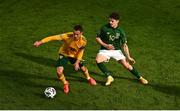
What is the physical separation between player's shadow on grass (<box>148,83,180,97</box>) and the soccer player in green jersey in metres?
0.36

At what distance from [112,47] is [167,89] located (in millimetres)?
2034

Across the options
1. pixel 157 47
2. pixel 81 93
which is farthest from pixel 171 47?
pixel 81 93

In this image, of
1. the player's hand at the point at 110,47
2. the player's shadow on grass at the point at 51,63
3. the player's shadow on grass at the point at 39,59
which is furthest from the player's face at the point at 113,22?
the player's shadow on grass at the point at 39,59

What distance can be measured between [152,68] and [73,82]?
9.16ft

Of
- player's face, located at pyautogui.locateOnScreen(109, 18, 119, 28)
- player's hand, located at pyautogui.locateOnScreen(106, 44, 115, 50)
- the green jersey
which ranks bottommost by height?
player's hand, located at pyautogui.locateOnScreen(106, 44, 115, 50)

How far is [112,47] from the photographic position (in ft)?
42.8

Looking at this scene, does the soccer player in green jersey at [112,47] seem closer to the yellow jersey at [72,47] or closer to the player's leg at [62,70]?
the yellow jersey at [72,47]

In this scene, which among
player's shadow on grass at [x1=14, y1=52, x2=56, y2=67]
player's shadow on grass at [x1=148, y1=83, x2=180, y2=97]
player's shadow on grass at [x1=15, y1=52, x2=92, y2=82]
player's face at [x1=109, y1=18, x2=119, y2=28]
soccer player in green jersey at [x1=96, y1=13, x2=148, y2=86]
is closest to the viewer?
player's shadow on grass at [x1=148, y1=83, x2=180, y2=97]

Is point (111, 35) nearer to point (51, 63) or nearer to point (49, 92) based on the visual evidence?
point (49, 92)

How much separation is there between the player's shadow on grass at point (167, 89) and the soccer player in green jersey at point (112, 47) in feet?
1.18

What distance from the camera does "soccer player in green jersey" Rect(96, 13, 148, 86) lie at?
12961 mm

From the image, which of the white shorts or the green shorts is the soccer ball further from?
the white shorts

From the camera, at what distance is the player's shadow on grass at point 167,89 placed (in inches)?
491

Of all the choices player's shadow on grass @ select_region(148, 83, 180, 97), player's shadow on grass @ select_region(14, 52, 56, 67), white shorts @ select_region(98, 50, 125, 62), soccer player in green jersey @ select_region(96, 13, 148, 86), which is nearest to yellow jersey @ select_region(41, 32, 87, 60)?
soccer player in green jersey @ select_region(96, 13, 148, 86)
